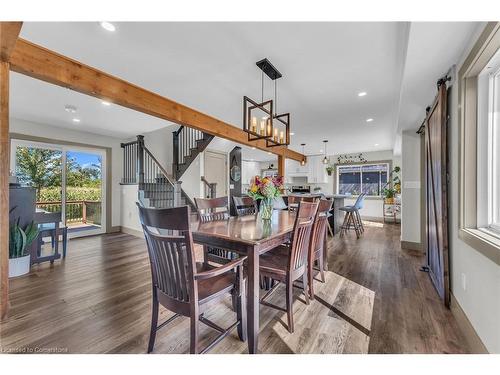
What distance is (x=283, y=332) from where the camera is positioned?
1667mm

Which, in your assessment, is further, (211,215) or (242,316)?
(211,215)

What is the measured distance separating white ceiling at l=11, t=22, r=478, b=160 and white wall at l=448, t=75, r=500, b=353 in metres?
0.63

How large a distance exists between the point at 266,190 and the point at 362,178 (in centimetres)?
694

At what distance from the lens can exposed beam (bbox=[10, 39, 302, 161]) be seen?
1.88m

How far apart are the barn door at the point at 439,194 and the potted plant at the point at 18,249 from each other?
185 inches

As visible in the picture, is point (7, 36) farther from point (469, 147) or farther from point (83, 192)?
point (83, 192)

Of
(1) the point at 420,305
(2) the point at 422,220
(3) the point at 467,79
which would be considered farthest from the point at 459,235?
(2) the point at 422,220

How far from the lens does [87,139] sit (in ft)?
16.5

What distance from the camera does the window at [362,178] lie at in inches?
302

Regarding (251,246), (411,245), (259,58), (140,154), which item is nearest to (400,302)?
(251,246)

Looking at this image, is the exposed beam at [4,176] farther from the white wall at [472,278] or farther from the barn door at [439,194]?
the barn door at [439,194]

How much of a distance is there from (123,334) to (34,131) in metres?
4.76
